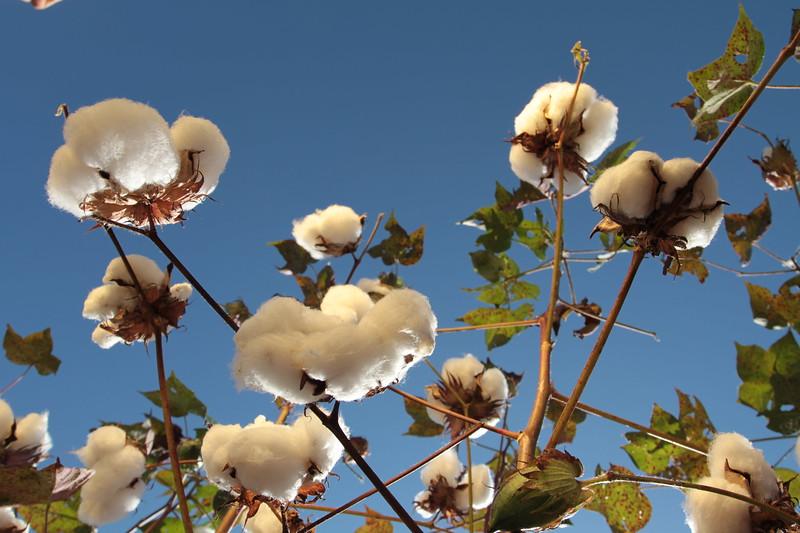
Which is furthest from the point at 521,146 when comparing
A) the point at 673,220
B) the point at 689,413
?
the point at 689,413

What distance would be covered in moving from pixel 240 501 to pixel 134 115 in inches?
23.1

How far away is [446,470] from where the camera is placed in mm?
1949

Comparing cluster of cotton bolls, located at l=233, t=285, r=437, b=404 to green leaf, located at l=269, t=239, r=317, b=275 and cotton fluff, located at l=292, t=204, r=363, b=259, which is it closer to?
cotton fluff, located at l=292, t=204, r=363, b=259

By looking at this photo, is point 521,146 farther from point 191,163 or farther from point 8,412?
point 8,412

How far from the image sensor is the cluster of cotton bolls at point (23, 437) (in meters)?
1.48

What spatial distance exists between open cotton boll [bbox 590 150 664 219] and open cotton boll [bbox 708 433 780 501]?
40 centimetres

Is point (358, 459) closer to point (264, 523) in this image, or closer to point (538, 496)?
point (538, 496)

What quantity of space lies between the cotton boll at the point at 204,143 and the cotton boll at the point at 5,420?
2.99 feet

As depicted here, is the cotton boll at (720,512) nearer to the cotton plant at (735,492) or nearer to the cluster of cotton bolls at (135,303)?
the cotton plant at (735,492)

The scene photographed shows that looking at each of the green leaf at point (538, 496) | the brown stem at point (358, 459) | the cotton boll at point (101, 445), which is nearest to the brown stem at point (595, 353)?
the green leaf at point (538, 496)

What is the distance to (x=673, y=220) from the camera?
987mm

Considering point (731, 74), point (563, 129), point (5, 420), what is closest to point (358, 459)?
point (563, 129)

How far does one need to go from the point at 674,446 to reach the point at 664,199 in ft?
2.36

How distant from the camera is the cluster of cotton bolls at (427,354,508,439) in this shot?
158 cm
